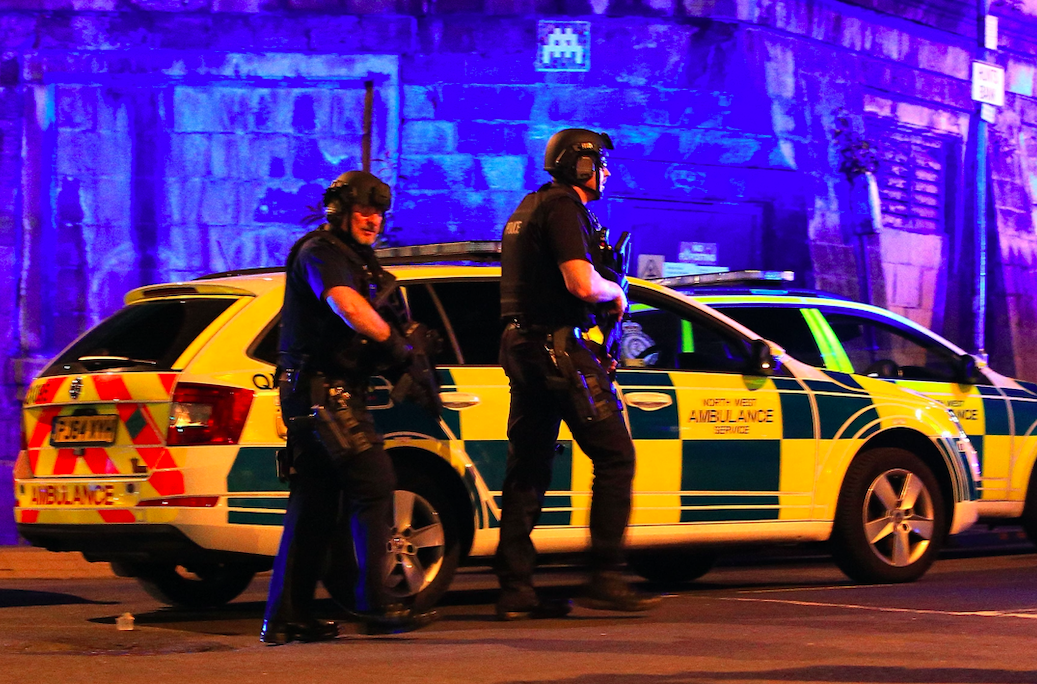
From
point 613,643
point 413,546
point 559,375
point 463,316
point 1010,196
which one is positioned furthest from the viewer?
point 1010,196

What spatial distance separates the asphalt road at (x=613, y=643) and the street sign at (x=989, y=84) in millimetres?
11177

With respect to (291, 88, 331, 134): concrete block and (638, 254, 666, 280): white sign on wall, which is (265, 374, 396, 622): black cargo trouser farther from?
(638, 254, 666, 280): white sign on wall

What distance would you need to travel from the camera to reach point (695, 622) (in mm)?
5891

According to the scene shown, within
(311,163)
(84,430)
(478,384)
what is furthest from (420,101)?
(84,430)

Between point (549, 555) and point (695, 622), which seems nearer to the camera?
point (695, 622)

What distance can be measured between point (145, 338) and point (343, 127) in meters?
8.07

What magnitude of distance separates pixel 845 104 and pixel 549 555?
33.6 feet

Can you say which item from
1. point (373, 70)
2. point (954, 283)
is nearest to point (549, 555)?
point (373, 70)

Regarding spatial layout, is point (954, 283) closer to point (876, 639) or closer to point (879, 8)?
point (879, 8)

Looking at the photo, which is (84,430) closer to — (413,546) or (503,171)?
(413,546)

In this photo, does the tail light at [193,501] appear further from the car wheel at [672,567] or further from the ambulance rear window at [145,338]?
the car wheel at [672,567]

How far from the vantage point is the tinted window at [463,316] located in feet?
22.0

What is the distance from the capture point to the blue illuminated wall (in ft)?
45.8

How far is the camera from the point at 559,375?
18.7 ft
